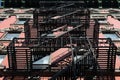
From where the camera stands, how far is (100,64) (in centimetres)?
1560

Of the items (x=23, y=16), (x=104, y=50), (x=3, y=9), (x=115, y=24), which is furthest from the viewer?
(x=3, y=9)

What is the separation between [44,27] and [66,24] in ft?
4.83

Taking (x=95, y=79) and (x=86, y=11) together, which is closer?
(x=95, y=79)

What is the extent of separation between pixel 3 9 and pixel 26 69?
20.0m

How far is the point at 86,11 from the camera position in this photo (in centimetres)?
2509

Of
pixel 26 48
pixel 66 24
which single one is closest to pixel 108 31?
pixel 66 24

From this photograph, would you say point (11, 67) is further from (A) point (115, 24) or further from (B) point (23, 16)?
(B) point (23, 16)

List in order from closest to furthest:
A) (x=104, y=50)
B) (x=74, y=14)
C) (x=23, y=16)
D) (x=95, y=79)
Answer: (x=95, y=79), (x=104, y=50), (x=74, y=14), (x=23, y=16)

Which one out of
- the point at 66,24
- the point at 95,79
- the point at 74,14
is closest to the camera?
the point at 95,79

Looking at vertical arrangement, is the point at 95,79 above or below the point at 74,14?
below

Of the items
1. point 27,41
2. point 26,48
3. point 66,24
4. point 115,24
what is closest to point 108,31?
point 115,24

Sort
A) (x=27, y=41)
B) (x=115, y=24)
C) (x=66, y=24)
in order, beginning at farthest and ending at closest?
(x=115, y=24), (x=66, y=24), (x=27, y=41)

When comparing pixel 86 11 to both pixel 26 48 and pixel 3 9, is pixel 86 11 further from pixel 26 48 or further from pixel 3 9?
pixel 3 9

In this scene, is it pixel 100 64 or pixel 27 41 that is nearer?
pixel 100 64
